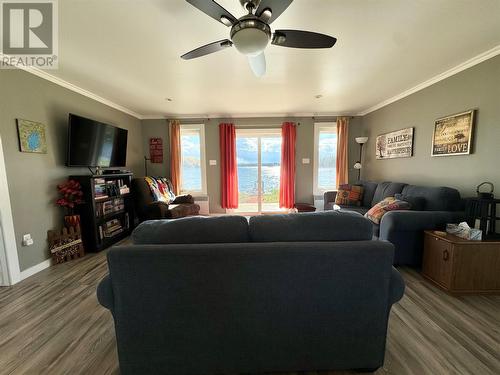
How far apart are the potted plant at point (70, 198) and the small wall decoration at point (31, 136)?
18.8 inches

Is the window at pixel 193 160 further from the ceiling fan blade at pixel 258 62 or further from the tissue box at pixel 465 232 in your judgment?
the tissue box at pixel 465 232

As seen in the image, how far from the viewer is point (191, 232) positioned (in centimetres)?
110

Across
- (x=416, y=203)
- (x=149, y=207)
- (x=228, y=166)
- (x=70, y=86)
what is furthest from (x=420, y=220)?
(x=70, y=86)

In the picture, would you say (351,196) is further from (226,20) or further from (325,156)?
(226,20)

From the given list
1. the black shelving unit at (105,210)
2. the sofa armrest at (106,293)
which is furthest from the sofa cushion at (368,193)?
the black shelving unit at (105,210)

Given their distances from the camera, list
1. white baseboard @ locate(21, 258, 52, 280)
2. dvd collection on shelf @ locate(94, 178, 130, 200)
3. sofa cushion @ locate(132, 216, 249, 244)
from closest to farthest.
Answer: sofa cushion @ locate(132, 216, 249, 244), white baseboard @ locate(21, 258, 52, 280), dvd collection on shelf @ locate(94, 178, 130, 200)

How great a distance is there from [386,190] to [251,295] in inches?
130

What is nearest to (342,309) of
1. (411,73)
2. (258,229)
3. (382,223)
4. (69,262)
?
(258,229)

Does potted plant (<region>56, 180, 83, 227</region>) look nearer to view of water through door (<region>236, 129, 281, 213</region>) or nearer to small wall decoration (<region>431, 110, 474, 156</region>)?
view of water through door (<region>236, 129, 281, 213</region>)

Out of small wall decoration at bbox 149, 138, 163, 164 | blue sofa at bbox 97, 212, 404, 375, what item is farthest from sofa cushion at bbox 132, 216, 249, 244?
small wall decoration at bbox 149, 138, 163, 164

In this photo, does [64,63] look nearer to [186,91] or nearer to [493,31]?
[186,91]

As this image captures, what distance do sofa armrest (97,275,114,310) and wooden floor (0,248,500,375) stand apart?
0.52 meters

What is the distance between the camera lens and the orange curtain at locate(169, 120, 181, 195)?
4469 millimetres

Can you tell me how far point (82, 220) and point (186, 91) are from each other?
8.11ft
